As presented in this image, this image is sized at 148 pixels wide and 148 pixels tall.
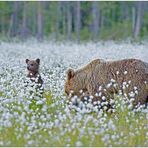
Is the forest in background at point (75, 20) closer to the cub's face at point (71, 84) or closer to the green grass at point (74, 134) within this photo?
the cub's face at point (71, 84)

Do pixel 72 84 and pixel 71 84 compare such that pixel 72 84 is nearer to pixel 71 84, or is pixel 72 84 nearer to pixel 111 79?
pixel 71 84

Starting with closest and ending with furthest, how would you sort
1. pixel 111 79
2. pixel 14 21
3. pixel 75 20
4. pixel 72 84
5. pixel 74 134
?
pixel 74 134 < pixel 111 79 < pixel 72 84 < pixel 14 21 < pixel 75 20

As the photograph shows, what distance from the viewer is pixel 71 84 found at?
9.11 meters

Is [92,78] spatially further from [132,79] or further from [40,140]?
[40,140]

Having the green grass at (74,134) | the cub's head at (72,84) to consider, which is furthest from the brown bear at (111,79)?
the green grass at (74,134)

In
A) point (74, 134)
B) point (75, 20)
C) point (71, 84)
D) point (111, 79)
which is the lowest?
point (74, 134)

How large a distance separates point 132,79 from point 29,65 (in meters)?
2.75

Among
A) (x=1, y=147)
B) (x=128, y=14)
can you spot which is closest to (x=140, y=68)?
(x=1, y=147)

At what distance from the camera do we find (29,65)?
10.7m

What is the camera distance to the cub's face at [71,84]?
9047mm

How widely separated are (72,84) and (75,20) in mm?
50743

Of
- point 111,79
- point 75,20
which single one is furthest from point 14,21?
point 111,79

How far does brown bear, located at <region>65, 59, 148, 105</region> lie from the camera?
860 centimetres

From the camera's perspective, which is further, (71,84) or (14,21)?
(14,21)
